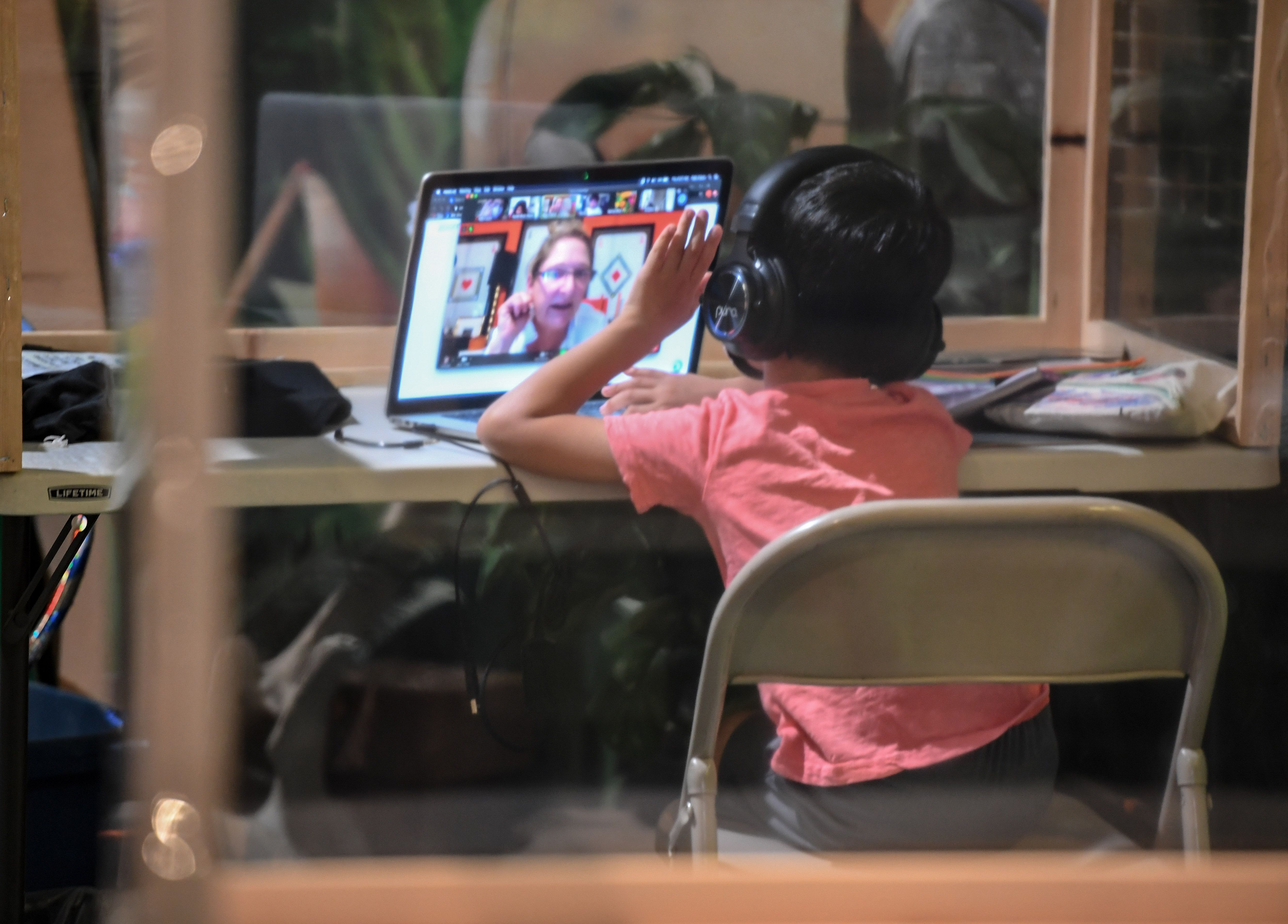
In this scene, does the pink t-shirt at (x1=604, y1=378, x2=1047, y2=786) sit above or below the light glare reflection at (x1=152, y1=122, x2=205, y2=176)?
below

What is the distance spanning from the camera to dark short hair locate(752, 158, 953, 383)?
1.00 m

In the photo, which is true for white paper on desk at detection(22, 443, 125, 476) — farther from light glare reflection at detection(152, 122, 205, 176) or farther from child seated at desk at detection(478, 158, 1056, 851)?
light glare reflection at detection(152, 122, 205, 176)

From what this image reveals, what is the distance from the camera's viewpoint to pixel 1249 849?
21.0 inches

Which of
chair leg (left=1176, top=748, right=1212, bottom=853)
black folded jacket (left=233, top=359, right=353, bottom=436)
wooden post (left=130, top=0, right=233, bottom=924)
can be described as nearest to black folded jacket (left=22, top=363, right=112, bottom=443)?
black folded jacket (left=233, top=359, right=353, bottom=436)

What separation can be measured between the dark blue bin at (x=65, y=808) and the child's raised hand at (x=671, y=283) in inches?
26.7

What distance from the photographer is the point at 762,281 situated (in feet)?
3.39

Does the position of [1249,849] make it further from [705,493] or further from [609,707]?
[609,707]

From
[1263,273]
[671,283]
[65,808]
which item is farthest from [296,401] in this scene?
[1263,273]

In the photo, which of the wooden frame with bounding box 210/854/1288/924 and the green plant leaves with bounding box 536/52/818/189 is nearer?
the wooden frame with bounding box 210/854/1288/924

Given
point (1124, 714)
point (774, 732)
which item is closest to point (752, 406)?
point (774, 732)

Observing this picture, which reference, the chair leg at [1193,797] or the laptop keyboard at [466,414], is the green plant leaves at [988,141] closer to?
the laptop keyboard at [466,414]

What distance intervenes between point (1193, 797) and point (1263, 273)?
51 cm

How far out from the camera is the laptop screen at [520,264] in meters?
1.24

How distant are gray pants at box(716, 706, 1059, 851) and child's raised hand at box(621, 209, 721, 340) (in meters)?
0.41
